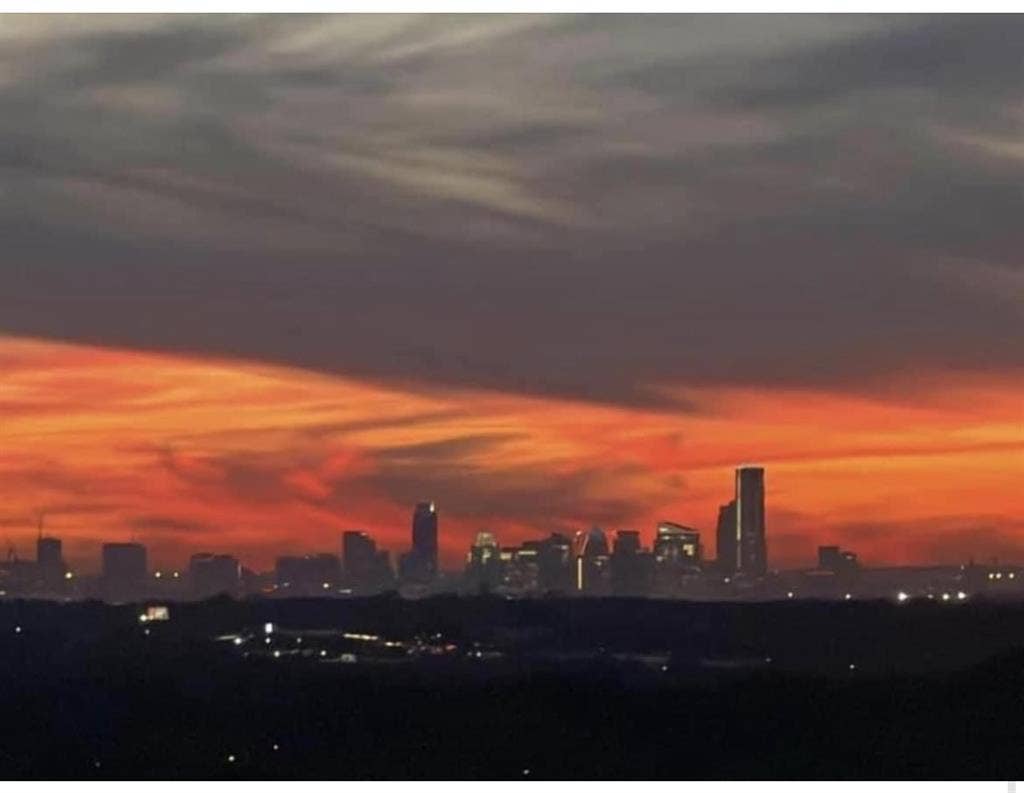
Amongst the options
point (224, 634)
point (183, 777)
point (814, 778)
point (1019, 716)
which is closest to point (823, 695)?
point (1019, 716)

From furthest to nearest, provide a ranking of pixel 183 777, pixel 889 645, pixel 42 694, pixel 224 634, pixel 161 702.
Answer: pixel 224 634
pixel 889 645
pixel 42 694
pixel 161 702
pixel 183 777

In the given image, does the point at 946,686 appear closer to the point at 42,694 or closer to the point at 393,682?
the point at 393,682

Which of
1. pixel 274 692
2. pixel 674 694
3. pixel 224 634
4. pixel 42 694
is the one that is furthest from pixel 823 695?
pixel 224 634

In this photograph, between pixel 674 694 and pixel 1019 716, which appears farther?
pixel 674 694

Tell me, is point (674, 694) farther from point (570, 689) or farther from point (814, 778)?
point (814, 778)

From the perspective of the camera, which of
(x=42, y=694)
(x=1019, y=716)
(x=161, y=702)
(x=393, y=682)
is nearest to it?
(x=1019, y=716)

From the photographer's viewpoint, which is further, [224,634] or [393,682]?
[224,634]
